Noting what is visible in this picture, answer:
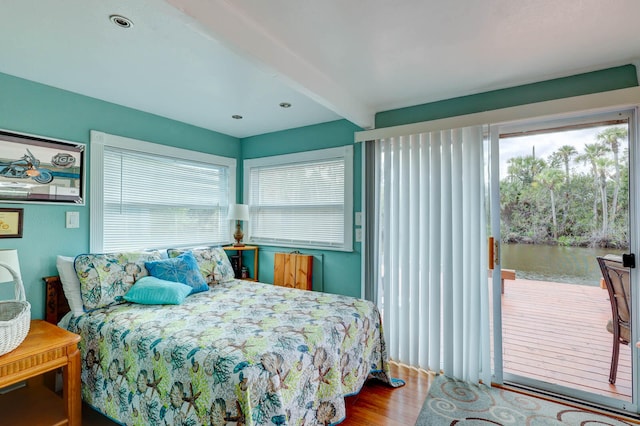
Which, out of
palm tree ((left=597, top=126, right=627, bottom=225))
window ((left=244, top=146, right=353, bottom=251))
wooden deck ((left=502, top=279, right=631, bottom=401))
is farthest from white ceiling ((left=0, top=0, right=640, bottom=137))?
wooden deck ((left=502, top=279, right=631, bottom=401))

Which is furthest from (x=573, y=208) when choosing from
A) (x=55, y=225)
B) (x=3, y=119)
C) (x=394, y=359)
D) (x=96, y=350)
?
(x=3, y=119)

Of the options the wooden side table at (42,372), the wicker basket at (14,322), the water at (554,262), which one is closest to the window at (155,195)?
the wicker basket at (14,322)

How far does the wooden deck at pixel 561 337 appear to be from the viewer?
2.39 m

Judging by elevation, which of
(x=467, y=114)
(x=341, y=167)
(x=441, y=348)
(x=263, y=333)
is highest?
(x=467, y=114)

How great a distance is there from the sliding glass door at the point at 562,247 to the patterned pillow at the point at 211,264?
241cm

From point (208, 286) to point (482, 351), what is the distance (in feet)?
7.81

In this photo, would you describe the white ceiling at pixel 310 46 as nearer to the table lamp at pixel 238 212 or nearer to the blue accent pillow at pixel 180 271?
the table lamp at pixel 238 212

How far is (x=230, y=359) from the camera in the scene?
1543 mm

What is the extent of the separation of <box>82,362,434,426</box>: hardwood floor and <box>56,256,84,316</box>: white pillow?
683 millimetres

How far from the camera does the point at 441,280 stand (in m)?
2.74

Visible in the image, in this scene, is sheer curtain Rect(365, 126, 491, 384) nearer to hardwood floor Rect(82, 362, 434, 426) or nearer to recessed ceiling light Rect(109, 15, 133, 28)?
hardwood floor Rect(82, 362, 434, 426)

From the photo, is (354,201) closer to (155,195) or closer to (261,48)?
(261,48)

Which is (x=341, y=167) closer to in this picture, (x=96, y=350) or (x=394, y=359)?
(x=394, y=359)

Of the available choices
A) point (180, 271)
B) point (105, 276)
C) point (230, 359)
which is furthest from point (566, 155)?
point (105, 276)
